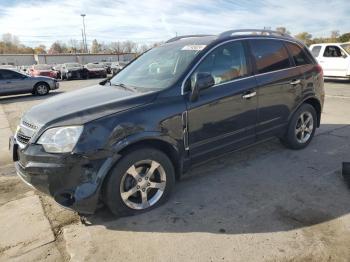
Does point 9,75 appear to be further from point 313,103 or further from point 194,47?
point 313,103

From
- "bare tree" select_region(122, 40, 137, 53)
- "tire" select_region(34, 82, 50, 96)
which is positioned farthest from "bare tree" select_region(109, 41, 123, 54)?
"tire" select_region(34, 82, 50, 96)

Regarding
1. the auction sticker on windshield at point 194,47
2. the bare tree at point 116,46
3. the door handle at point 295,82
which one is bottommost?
the door handle at point 295,82

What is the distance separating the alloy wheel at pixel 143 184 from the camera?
3302 mm

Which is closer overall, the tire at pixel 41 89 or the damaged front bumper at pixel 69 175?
the damaged front bumper at pixel 69 175

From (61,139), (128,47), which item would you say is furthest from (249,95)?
(128,47)

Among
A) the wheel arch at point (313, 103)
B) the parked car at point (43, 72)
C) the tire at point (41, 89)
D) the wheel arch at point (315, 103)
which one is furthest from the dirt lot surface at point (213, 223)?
the parked car at point (43, 72)

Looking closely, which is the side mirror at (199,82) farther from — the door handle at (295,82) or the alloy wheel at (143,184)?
the door handle at (295,82)

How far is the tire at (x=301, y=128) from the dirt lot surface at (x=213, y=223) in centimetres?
58

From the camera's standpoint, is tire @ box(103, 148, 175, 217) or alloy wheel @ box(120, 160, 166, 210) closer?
tire @ box(103, 148, 175, 217)

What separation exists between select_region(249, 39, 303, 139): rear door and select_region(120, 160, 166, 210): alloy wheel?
1676mm

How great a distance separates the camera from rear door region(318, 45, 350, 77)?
1522 centimetres

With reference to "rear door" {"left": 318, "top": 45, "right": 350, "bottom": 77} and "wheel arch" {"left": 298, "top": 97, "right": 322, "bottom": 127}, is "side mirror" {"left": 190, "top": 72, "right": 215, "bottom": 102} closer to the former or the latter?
"wheel arch" {"left": 298, "top": 97, "right": 322, "bottom": 127}

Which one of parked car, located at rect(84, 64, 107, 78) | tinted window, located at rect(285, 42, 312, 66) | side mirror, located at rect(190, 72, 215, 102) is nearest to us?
side mirror, located at rect(190, 72, 215, 102)

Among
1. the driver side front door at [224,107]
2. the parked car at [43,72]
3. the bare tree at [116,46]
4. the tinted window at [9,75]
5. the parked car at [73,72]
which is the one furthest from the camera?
the bare tree at [116,46]
